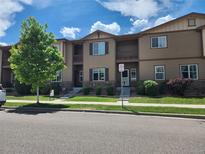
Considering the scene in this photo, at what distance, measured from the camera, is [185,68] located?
24234mm

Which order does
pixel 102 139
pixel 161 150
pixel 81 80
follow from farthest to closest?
pixel 81 80, pixel 102 139, pixel 161 150

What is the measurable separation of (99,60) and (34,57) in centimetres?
1166

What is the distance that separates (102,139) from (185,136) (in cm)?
275

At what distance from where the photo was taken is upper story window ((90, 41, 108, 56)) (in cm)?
2723

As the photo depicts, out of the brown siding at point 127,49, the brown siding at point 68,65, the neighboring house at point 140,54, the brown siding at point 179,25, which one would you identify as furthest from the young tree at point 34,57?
the brown siding at point 179,25

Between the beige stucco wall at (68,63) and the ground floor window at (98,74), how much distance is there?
3.23m

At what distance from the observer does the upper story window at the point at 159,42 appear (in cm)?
2492

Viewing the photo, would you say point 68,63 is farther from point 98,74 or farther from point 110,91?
point 110,91

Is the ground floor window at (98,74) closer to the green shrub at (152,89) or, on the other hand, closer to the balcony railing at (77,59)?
the balcony railing at (77,59)

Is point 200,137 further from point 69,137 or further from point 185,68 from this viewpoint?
point 185,68

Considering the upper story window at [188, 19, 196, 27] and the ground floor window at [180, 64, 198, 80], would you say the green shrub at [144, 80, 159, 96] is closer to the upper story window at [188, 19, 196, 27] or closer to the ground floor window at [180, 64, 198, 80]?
the ground floor window at [180, 64, 198, 80]

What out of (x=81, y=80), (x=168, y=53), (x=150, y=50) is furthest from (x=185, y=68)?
(x=81, y=80)

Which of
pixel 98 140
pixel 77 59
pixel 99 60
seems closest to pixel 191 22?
pixel 99 60

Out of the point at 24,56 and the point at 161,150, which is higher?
the point at 24,56
